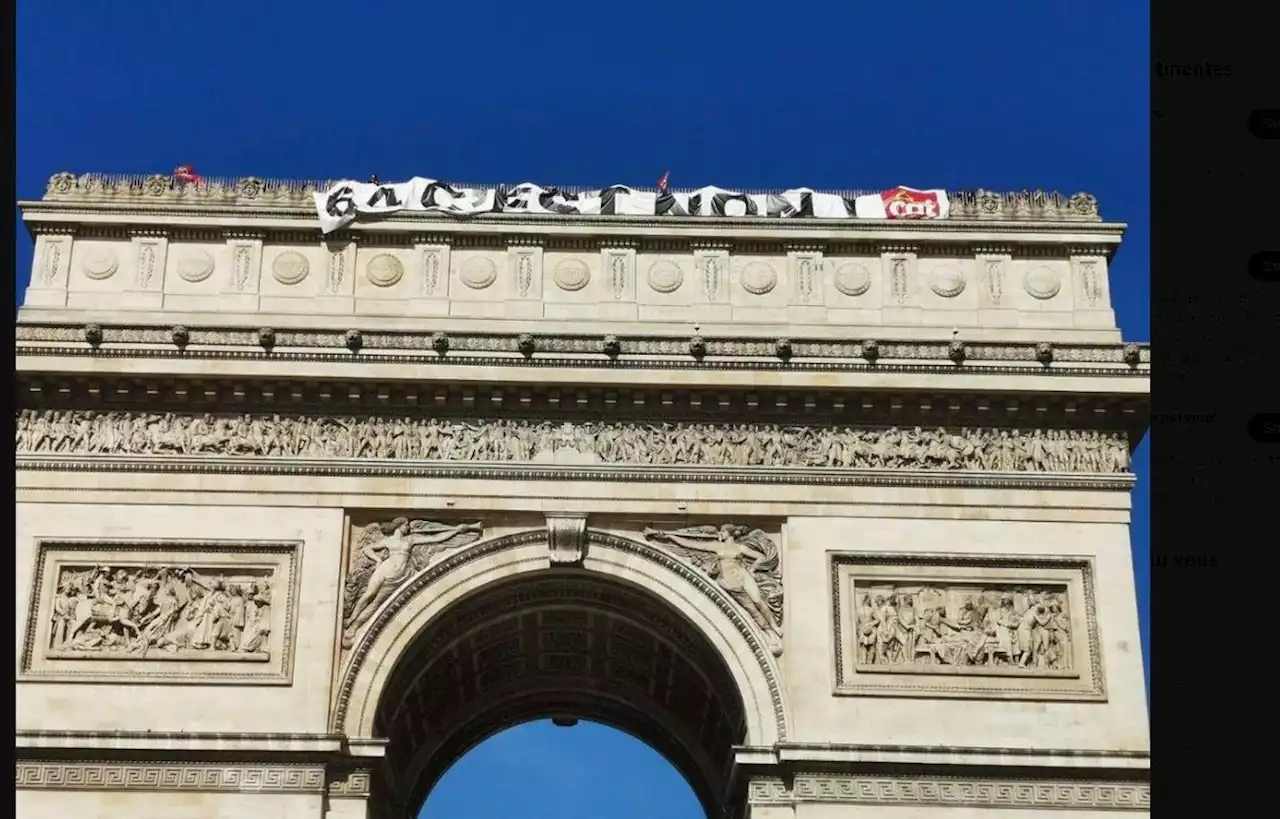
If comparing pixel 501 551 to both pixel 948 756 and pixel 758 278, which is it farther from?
pixel 948 756

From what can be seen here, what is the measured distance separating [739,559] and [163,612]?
7023 mm

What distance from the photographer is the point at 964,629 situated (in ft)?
63.9

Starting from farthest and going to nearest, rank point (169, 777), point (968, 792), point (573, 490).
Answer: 1. point (573, 490)
2. point (968, 792)
3. point (169, 777)

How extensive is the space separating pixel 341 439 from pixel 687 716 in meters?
6.81

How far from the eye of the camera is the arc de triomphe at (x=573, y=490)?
18625 mm

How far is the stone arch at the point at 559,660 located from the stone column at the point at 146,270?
17.4 ft

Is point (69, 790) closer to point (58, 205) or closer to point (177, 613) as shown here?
point (177, 613)

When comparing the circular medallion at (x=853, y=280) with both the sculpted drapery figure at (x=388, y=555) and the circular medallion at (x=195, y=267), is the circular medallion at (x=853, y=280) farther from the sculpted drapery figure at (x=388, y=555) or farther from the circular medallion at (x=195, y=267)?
the circular medallion at (x=195, y=267)

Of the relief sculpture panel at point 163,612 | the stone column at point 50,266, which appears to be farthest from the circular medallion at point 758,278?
the stone column at point 50,266

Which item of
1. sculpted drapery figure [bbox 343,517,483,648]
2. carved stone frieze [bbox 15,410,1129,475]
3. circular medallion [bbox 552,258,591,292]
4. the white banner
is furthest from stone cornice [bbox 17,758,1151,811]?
the white banner

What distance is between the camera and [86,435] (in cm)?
1997

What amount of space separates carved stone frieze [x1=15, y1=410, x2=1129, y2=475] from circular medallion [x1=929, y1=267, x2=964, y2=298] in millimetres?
2053

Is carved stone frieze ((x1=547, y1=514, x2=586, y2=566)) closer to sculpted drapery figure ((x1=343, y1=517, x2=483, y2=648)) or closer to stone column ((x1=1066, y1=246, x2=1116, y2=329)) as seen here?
sculpted drapery figure ((x1=343, y1=517, x2=483, y2=648))

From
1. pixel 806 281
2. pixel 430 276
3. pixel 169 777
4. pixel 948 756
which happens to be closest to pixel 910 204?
pixel 806 281
